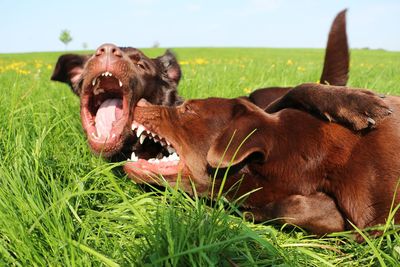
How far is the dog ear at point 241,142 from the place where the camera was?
87.7 inches

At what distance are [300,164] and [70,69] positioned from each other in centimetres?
276

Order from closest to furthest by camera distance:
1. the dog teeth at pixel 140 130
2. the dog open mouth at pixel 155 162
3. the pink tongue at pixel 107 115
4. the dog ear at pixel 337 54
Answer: the dog open mouth at pixel 155 162, the dog teeth at pixel 140 130, the pink tongue at pixel 107 115, the dog ear at pixel 337 54

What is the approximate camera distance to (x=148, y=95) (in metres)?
3.90

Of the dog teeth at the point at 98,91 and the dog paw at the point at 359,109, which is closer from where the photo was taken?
the dog paw at the point at 359,109

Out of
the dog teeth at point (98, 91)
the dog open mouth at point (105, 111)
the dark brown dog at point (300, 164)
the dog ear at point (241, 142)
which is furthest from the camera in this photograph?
the dog teeth at point (98, 91)

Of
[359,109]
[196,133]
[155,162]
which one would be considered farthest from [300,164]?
[155,162]

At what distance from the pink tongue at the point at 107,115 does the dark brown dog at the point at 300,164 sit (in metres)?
0.93

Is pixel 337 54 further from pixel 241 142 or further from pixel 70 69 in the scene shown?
pixel 70 69

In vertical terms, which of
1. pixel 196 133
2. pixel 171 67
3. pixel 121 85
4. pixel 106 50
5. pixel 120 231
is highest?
pixel 106 50

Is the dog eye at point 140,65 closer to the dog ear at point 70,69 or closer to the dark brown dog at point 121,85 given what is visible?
the dark brown dog at point 121,85

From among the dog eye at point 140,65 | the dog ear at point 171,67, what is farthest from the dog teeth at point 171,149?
the dog ear at point 171,67

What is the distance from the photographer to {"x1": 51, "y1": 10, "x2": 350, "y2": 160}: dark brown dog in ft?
10.8

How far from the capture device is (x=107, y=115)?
3.59 meters

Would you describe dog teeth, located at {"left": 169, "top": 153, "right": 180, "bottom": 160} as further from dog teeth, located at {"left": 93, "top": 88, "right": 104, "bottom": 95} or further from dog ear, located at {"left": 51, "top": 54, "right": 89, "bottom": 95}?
dog ear, located at {"left": 51, "top": 54, "right": 89, "bottom": 95}
